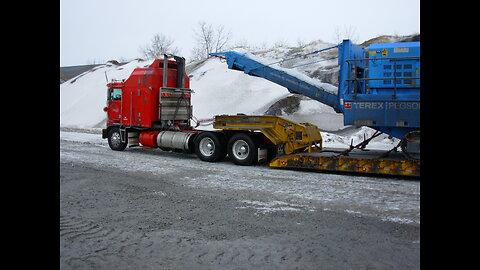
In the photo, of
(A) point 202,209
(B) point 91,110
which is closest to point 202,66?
(B) point 91,110

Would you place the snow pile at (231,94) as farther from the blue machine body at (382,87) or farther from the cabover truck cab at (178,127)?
the blue machine body at (382,87)

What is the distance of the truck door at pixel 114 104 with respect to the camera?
1604 cm

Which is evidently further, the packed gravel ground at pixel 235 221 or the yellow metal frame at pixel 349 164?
the yellow metal frame at pixel 349 164

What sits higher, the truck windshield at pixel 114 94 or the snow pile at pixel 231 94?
the snow pile at pixel 231 94

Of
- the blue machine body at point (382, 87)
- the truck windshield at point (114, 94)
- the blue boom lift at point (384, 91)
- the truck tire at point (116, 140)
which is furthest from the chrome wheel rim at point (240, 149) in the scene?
the truck windshield at point (114, 94)

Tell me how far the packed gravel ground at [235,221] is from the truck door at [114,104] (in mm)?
5570

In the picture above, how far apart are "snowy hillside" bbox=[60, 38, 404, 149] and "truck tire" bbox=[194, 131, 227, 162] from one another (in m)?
4.48

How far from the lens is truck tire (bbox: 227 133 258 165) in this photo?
12.4 metres

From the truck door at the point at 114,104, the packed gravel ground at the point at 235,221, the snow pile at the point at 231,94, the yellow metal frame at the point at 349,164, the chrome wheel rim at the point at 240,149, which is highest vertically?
the snow pile at the point at 231,94

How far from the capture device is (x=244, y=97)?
101ft

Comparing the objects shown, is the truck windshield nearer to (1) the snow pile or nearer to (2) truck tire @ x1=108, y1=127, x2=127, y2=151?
(2) truck tire @ x1=108, y1=127, x2=127, y2=151

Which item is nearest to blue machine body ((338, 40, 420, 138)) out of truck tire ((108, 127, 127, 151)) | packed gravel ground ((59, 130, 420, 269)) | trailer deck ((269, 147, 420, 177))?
trailer deck ((269, 147, 420, 177))

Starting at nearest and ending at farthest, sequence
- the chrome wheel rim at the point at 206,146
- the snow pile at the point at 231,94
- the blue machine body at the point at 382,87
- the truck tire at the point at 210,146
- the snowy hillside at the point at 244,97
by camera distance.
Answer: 1. the blue machine body at the point at 382,87
2. the truck tire at the point at 210,146
3. the chrome wheel rim at the point at 206,146
4. the snowy hillside at the point at 244,97
5. the snow pile at the point at 231,94
